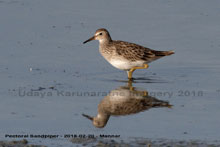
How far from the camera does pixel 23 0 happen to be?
20609mm

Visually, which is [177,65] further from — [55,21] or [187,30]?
[55,21]

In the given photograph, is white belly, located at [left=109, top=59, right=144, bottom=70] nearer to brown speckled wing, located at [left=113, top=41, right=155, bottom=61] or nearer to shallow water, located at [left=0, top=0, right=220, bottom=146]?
brown speckled wing, located at [left=113, top=41, right=155, bottom=61]

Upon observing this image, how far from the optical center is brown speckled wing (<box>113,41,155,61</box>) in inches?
568

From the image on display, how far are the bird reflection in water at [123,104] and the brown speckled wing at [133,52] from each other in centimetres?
158

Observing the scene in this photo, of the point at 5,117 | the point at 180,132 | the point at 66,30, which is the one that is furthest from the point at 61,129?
the point at 66,30

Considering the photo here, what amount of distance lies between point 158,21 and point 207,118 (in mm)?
7941

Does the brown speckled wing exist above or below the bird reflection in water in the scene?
above

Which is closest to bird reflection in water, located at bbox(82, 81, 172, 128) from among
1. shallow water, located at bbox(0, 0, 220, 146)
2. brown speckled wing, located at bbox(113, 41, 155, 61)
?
shallow water, located at bbox(0, 0, 220, 146)

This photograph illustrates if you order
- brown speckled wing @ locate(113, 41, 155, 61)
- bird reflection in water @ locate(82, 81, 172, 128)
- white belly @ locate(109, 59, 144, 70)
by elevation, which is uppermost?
brown speckled wing @ locate(113, 41, 155, 61)

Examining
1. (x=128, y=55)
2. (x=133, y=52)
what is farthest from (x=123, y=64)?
(x=133, y=52)

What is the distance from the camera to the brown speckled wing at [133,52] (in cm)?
1444

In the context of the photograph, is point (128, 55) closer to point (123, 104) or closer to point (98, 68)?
point (98, 68)

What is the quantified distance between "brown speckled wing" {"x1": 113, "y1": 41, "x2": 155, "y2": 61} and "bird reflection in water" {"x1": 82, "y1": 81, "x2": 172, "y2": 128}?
62.1 inches

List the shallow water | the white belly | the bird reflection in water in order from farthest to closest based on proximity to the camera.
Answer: the white belly < the bird reflection in water < the shallow water
